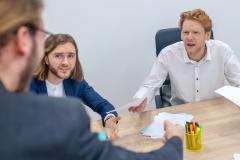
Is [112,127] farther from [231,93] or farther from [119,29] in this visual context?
[119,29]

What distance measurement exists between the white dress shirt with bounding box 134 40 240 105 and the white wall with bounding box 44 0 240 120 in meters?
0.66

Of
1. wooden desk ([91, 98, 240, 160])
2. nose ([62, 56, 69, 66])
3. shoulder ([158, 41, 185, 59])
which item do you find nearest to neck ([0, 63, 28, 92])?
wooden desk ([91, 98, 240, 160])

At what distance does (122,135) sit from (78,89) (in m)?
0.53

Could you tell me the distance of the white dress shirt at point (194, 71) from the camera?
8.20 ft

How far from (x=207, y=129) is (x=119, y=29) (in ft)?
4.82

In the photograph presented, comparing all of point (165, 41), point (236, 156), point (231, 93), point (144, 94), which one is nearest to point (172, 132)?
point (236, 156)

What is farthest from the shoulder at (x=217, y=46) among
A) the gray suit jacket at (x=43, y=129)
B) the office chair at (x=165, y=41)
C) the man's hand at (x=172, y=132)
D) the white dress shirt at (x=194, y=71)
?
the gray suit jacket at (x=43, y=129)

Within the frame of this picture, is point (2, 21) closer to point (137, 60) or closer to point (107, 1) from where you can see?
point (107, 1)

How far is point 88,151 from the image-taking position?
0.81 metres

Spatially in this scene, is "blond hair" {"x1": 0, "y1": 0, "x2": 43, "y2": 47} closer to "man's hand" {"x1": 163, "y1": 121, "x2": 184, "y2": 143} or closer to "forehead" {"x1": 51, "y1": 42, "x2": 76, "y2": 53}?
"man's hand" {"x1": 163, "y1": 121, "x2": 184, "y2": 143}

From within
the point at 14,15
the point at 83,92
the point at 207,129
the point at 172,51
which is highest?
the point at 14,15

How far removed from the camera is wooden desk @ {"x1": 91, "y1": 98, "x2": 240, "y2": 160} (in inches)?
64.3

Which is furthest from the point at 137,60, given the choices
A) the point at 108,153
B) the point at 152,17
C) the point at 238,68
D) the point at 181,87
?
the point at 108,153

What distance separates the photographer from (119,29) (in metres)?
3.11
